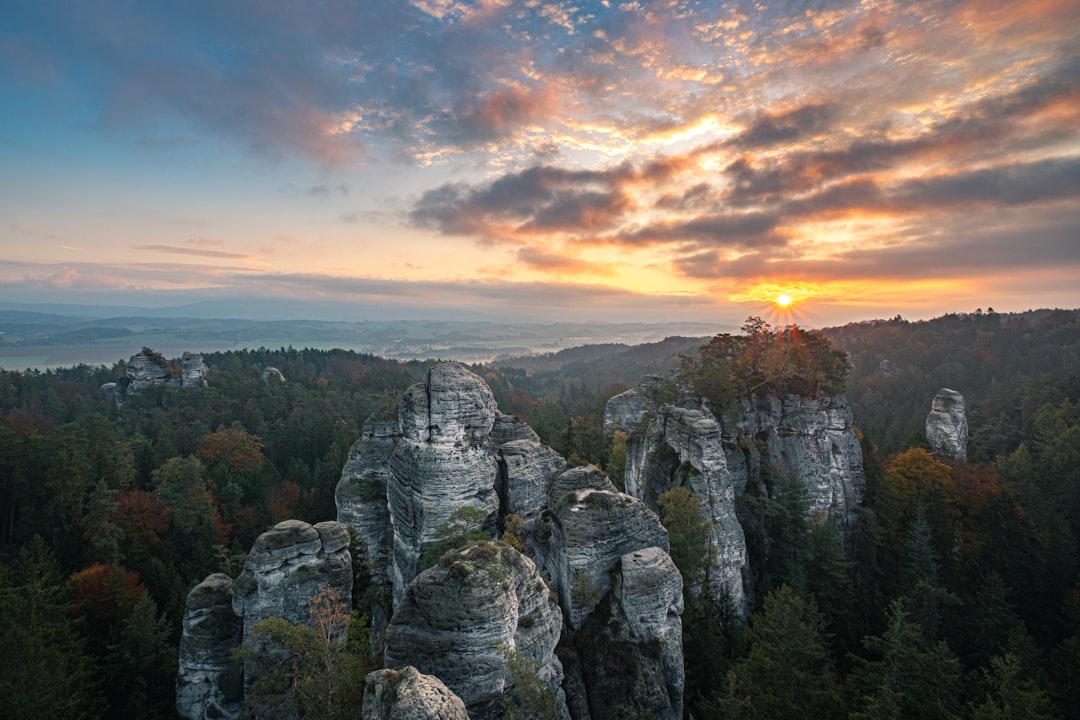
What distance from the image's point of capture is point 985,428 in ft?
192

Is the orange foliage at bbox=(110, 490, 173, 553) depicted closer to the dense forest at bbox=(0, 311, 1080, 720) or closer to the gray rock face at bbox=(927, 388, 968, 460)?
the dense forest at bbox=(0, 311, 1080, 720)

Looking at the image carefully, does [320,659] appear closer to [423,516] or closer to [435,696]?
[435,696]

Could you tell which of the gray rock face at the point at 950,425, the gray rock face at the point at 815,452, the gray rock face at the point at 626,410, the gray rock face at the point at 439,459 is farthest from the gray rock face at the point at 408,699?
the gray rock face at the point at 950,425

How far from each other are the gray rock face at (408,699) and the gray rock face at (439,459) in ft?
50.5

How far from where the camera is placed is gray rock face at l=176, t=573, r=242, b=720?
22.0 m

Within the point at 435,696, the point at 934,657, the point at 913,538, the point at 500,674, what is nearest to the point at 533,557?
the point at 500,674

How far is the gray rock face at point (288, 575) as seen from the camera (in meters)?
20.8

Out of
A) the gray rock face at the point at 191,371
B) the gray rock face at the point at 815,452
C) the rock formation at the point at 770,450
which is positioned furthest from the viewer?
the gray rock face at the point at 191,371

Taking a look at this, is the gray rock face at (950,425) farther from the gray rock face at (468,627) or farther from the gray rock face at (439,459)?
the gray rock face at (468,627)

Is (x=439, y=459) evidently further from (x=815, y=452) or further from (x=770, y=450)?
(x=815, y=452)

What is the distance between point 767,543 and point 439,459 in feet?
76.0

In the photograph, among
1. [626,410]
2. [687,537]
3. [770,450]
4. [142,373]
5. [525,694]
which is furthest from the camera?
[142,373]

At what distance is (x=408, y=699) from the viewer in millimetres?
10875

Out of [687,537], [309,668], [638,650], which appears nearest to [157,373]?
[309,668]
